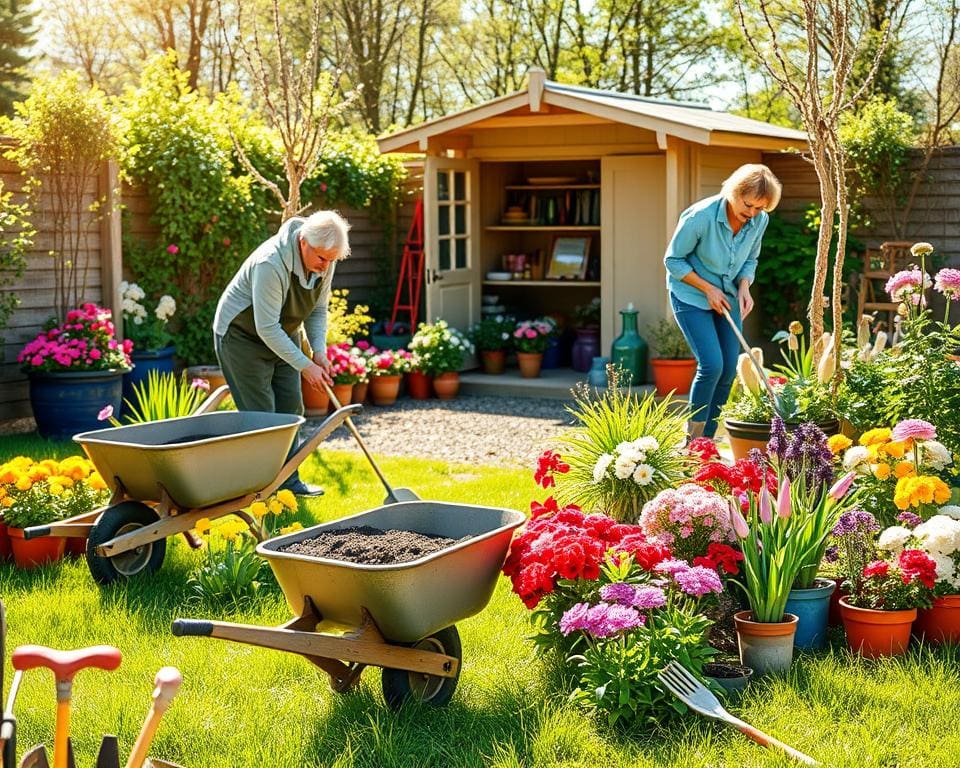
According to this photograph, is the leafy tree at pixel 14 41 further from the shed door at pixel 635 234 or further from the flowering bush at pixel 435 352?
the shed door at pixel 635 234

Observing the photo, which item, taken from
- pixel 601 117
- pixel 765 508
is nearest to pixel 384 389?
pixel 601 117

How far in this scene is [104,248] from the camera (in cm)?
871

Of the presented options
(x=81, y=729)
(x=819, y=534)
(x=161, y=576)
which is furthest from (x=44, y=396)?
(x=819, y=534)

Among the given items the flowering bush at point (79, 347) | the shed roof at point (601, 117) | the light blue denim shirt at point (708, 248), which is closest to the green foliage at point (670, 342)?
the shed roof at point (601, 117)

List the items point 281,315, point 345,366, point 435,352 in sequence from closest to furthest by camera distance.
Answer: point 281,315 → point 345,366 → point 435,352

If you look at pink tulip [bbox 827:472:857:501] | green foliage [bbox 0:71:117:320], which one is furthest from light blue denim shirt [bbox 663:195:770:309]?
green foliage [bbox 0:71:117:320]

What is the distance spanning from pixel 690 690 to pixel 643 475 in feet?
4.32

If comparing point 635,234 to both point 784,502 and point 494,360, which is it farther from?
point 784,502

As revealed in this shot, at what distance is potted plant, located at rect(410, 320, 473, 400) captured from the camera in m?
9.92

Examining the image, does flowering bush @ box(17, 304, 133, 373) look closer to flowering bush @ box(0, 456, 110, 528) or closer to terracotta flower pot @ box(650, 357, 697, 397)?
flowering bush @ box(0, 456, 110, 528)

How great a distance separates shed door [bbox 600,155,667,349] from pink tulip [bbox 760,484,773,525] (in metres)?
6.53

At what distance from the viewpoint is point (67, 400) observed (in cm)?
771

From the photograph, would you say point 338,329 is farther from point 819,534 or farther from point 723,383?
point 819,534

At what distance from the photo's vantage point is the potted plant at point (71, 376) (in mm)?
7719
